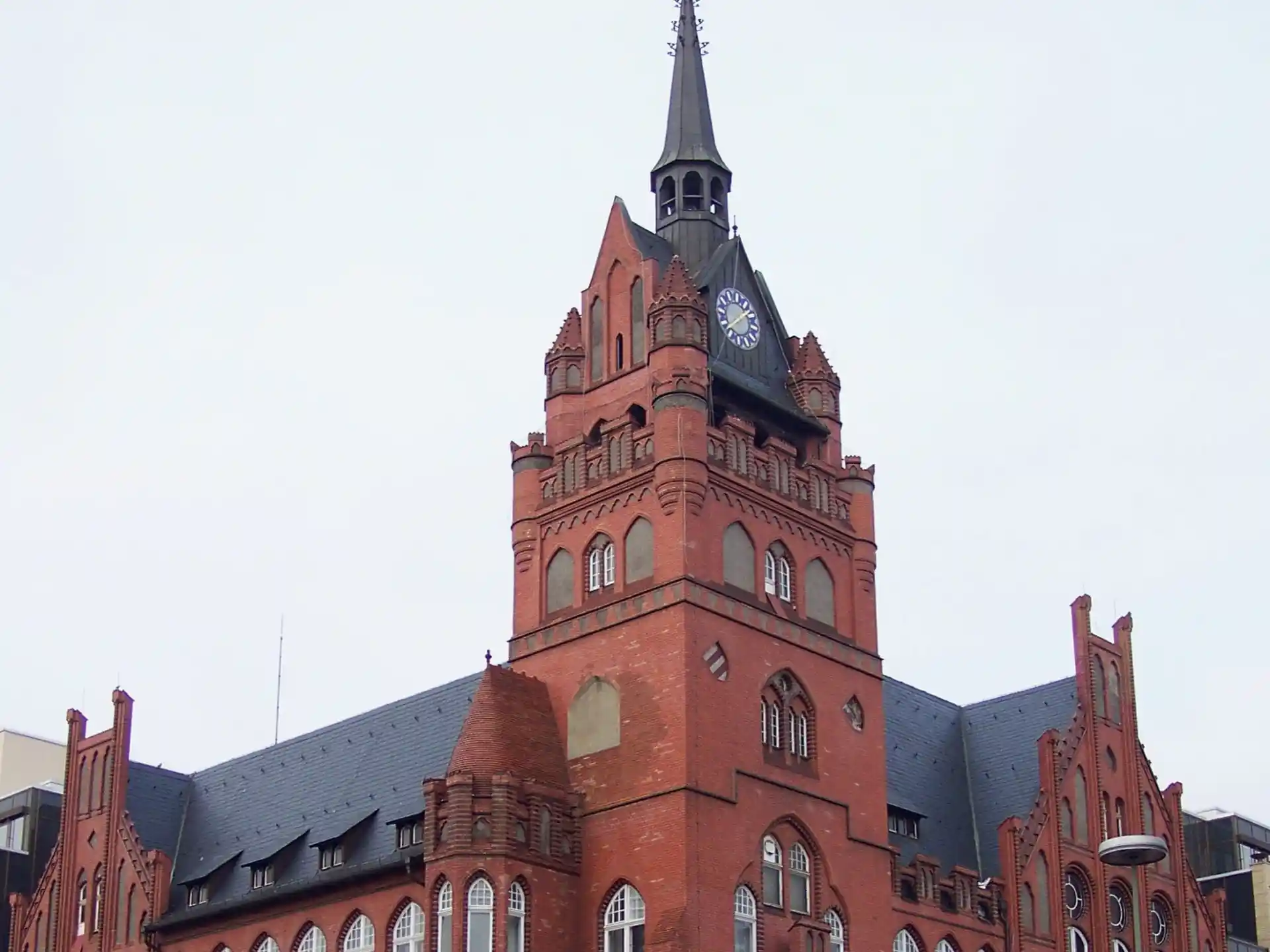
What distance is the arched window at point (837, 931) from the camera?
71188mm

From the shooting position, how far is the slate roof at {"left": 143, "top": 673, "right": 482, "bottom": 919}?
78812 millimetres

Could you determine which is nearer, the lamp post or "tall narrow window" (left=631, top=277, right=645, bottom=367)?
the lamp post

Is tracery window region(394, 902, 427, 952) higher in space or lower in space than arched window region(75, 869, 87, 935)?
lower

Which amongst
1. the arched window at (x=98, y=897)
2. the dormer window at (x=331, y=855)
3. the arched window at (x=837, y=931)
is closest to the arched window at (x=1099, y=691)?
the arched window at (x=837, y=931)

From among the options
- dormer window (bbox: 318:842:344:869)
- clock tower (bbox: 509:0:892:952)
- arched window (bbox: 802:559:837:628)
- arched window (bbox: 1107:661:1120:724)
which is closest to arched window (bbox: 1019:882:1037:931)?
clock tower (bbox: 509:0:892:952)

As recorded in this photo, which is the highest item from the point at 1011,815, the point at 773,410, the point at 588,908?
the point at 773,410

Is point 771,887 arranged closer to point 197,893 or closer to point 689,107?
point 197,893

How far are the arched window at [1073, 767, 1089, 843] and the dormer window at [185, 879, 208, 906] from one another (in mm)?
28300

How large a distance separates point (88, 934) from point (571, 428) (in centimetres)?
2443

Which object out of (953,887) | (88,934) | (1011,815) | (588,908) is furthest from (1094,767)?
(88,934)

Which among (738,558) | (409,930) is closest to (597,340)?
(738,558)

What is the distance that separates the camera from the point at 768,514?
244ft

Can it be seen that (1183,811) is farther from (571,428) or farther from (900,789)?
(571,428)

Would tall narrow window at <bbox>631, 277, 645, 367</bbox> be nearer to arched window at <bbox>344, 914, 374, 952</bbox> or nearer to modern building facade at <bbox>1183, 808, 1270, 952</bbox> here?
arched window at <bbox>344, 914, 374, 952</bbox>
